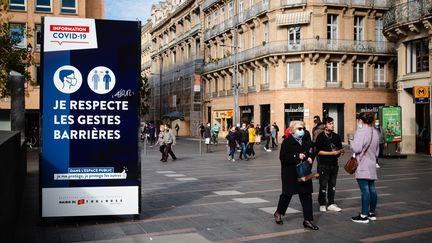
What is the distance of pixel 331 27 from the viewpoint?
41.5 metres

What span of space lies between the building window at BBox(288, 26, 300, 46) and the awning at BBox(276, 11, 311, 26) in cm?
92

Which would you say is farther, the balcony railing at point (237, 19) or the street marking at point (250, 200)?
the balcony railing at point (237, 19)

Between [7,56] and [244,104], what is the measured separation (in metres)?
28.5

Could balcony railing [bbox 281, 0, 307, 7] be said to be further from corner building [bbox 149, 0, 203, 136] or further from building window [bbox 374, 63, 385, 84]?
corner building [bbox 149, 0, 203, 136]

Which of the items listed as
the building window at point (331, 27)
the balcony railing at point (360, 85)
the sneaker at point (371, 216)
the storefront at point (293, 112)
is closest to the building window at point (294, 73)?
the storefront at point (293, 112)

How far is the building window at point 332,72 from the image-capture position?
41.7 meters

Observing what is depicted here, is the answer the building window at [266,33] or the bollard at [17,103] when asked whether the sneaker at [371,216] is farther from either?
the building window at [266,33]

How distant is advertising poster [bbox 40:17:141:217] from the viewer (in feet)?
25.1

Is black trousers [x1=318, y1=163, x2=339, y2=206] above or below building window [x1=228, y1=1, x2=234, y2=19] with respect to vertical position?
below

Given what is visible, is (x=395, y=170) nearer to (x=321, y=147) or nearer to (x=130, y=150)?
(x=321, y=147)

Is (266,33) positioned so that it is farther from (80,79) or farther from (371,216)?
(80,79)

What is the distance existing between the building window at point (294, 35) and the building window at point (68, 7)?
18.1 meters

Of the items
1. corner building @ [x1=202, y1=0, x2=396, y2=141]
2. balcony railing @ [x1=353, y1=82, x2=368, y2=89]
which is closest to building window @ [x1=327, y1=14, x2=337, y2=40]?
corner building @ [x1=202, y1=0, x2=396, y2=141]

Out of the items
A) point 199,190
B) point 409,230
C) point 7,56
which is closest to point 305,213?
point 409,230
